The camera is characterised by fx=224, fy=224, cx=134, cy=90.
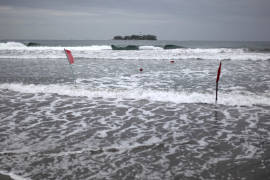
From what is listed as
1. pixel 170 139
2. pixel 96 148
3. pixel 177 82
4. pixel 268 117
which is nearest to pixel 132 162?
pixel 96 148

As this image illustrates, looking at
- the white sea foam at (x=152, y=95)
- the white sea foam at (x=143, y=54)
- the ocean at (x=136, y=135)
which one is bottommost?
the ocean at (x=136, y=135)

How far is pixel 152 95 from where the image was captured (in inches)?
317

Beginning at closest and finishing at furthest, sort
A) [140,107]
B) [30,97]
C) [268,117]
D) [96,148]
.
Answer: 1. [96,148]
2. [268,117]
3. [140,107]
4. [30,97]

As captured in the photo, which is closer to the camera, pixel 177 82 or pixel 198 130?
pixel 198 130

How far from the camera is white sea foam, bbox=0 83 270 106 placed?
729cm

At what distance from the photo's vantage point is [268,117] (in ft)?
18.8

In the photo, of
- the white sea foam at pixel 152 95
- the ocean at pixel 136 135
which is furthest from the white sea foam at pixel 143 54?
the ocean at pixel 136 135

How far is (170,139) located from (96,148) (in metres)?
1.46

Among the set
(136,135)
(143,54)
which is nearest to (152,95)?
(136,135)

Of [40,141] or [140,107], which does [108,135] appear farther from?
[140,107]

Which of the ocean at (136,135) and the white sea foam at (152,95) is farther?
the white sea foam at (152,95)

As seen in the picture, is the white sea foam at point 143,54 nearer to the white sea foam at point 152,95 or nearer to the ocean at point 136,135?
the white sea foam at point 152,95

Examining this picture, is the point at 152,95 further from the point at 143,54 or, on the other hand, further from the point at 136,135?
the point at 143,54

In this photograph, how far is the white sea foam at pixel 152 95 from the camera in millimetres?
7285
